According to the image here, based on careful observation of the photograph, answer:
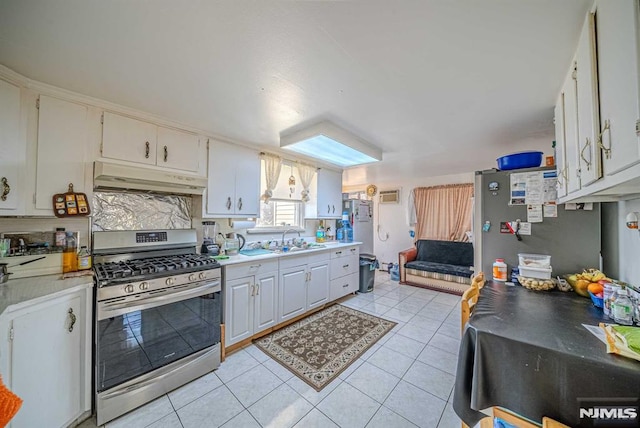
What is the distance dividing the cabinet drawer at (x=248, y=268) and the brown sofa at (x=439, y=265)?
3.19m

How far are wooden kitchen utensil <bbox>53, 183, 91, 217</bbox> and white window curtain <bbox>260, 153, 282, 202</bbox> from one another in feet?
5.75

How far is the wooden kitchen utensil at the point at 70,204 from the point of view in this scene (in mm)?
1701

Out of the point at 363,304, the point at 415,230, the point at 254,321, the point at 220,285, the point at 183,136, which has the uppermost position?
the point at 183,136

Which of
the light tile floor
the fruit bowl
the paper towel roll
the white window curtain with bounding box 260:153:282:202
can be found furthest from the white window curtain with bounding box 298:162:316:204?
the fruit bowl

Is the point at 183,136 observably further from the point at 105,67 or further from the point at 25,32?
the point at 25,32

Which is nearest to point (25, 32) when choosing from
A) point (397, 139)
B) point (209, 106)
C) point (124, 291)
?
point (209, 106)

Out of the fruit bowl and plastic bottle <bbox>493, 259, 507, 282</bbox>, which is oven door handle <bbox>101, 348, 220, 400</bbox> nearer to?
plastic bottle <bbox>493, 259, 507, 282</bbox>

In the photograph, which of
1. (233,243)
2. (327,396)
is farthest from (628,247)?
(233,243)

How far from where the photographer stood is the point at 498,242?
2104 mm

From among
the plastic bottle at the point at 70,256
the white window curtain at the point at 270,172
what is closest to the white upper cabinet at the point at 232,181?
the white window curtain at the point at 270,172

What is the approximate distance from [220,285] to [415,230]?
15.0 ft

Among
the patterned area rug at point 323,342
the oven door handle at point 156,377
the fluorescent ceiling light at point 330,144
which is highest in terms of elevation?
the fluorescent ceiling light at point 330,144

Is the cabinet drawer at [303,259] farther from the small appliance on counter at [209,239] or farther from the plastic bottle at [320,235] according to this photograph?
the small appliance on counter at [209,239]

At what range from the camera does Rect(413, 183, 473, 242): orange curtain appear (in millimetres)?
4586
